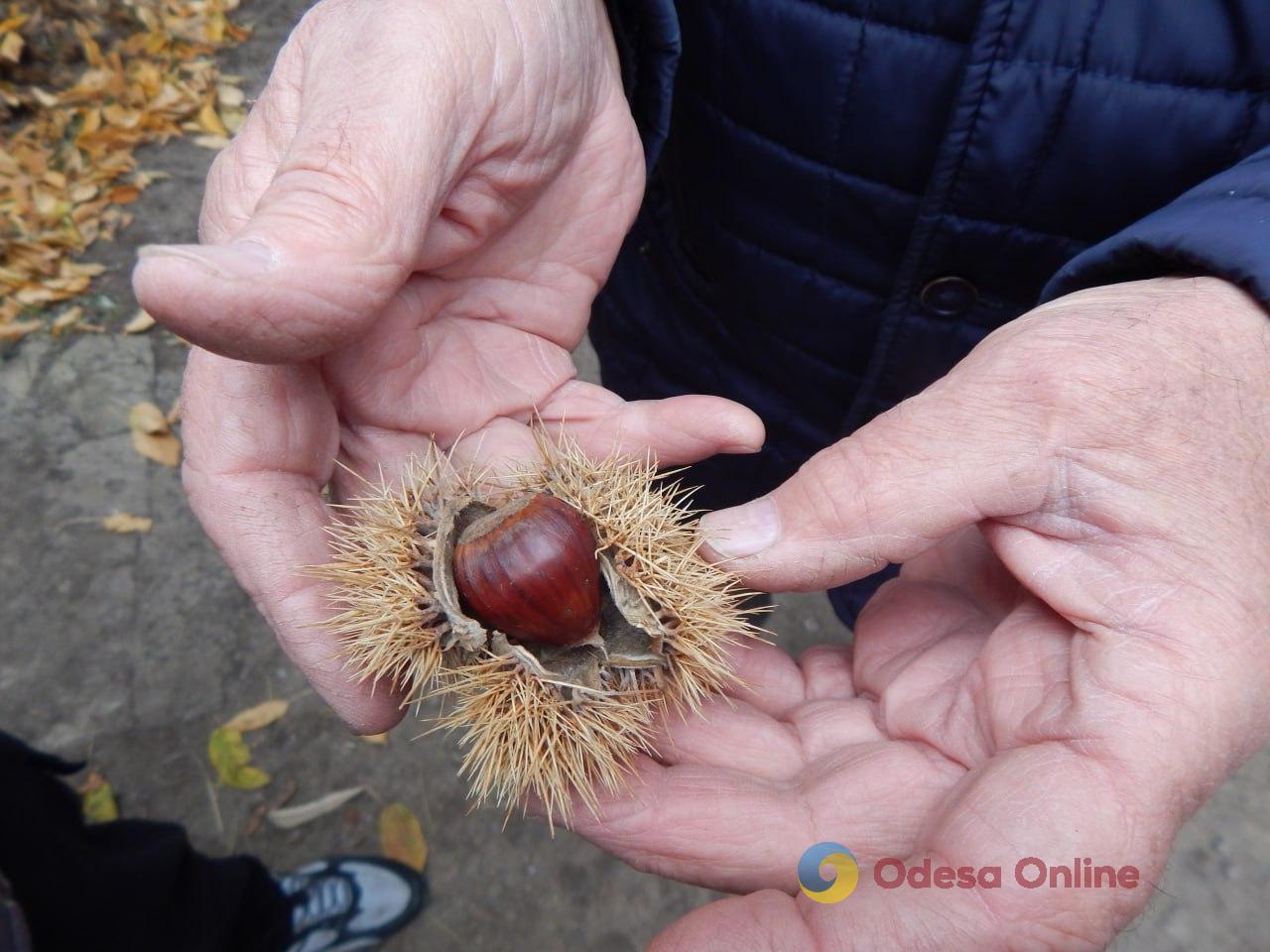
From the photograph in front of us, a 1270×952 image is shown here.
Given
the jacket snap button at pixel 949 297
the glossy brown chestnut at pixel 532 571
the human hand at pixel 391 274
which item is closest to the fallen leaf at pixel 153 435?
the human hand at pixel 391 274

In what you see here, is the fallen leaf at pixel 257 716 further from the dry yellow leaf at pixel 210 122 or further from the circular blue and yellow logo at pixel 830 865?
the dry yellow leaf at pixel 210 122

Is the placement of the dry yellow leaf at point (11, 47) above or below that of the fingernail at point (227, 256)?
below

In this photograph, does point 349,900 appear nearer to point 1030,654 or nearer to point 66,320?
point 1030,654

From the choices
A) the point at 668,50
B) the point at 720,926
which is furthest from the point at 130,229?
the point at 720,926

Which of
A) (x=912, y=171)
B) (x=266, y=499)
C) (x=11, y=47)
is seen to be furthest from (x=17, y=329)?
(x=912, y=171)

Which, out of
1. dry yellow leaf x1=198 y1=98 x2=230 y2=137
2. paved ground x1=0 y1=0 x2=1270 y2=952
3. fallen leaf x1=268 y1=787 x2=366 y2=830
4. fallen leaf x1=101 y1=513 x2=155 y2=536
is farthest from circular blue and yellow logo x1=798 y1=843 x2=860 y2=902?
dry yellow leaf x1=198 y1=98 x2=230 y2=137
